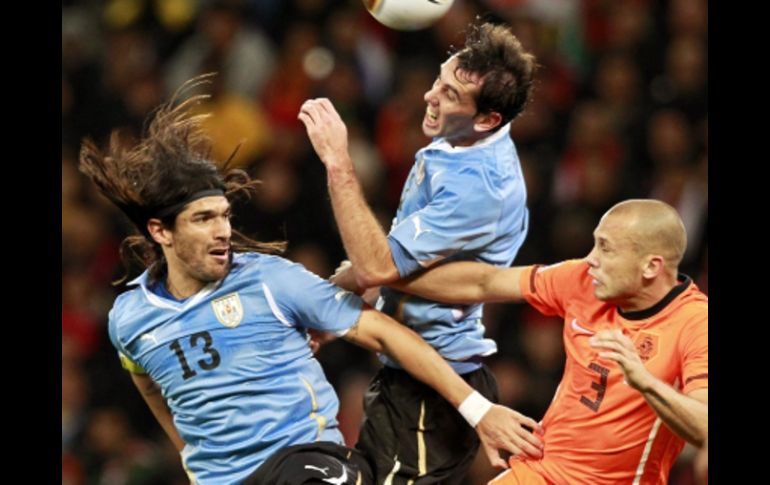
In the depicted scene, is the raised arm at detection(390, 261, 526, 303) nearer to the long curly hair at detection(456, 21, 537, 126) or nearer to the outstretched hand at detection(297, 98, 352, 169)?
the outstretched hand at detection(297, 98, 352, 169)

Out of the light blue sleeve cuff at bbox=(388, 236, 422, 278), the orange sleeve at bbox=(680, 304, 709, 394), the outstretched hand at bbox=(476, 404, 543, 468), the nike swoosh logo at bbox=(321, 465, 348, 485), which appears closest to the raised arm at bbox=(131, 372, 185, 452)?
the nike swoosh logo at bbox=(321, 465, 348, 485)

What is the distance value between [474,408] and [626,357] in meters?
0.74

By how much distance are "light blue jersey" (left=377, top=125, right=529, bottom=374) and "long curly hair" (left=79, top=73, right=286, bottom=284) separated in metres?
0.58

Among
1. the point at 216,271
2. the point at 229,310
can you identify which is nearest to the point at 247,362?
the point at 229,310

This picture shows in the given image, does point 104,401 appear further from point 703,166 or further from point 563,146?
point 703,166

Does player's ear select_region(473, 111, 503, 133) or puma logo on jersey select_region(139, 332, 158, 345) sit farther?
player's ear select_region(473, 111, 503, 133)

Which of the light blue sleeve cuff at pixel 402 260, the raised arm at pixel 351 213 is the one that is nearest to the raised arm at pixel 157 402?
the raised arm at pixel 351 213

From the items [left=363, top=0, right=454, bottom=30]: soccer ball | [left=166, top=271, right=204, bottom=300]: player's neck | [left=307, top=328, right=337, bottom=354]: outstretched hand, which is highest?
[left=363, top=0, right=454, bottom=30]: soccer ball

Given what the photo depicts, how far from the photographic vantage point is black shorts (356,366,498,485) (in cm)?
456

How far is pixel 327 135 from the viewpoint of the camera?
4449mm

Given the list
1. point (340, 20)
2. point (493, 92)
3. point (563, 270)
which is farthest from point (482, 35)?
point (340, 20)

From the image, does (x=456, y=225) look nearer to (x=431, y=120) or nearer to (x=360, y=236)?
(x=360, y=236)

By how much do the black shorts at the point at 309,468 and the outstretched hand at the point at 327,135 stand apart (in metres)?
0.98

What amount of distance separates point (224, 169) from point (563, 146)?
3447mm
